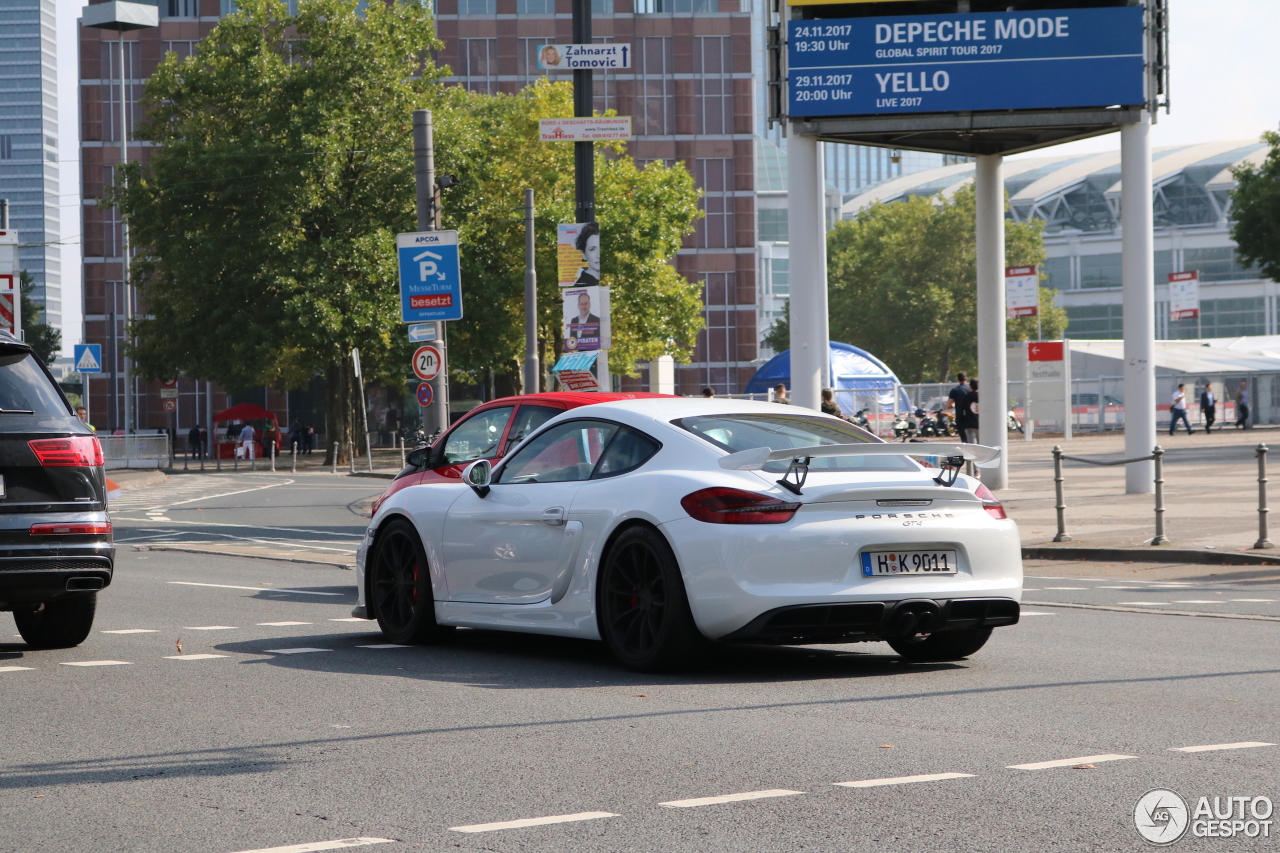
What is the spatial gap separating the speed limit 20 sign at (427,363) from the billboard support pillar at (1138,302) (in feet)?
32.2

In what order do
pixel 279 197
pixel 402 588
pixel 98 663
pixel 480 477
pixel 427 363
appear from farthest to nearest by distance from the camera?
pixel 279 197 < pixel 427 363 < pixel 402 588 < pixel 480 477 < pixel 98 663

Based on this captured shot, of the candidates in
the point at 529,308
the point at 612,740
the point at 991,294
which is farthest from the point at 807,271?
the point at 612,740

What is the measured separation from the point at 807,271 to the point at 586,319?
140 inches

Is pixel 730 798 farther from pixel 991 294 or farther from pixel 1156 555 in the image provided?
pixel 991 294

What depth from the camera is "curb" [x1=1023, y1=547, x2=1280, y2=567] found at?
15.3m

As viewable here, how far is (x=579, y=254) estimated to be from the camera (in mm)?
23156

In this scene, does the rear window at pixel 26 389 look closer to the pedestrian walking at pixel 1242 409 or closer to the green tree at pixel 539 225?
the green tree at pixel 539 225

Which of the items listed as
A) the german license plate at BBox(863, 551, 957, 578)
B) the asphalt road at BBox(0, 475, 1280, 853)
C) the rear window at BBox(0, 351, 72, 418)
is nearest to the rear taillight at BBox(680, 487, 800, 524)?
the german license plate at BBox(863, 551, 957, 578)

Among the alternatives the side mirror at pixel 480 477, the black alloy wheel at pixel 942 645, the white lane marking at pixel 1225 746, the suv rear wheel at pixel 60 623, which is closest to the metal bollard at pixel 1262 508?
the black alloy wheel at pixel 942 645

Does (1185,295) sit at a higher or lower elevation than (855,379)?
higher

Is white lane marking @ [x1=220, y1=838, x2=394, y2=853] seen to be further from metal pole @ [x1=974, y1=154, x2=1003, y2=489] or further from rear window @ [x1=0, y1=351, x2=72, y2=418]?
metal pole @ [x1=974, y1=154, x2=1003, y2=489]

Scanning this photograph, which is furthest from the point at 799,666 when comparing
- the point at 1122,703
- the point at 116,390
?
the point at 116,390

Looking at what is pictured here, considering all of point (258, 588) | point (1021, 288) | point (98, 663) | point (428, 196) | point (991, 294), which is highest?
point (1021, 288)

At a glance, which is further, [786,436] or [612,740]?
[786,436]
